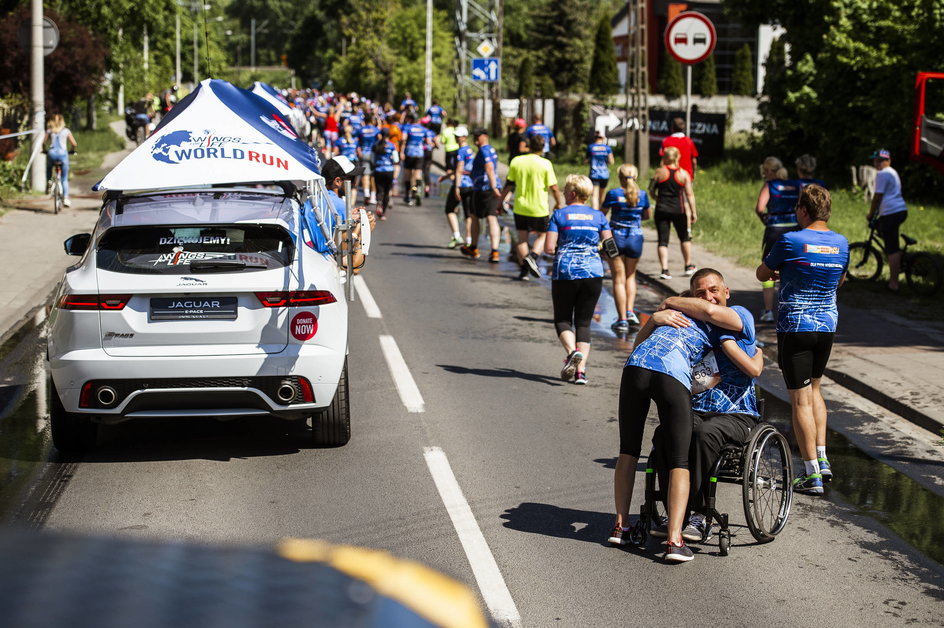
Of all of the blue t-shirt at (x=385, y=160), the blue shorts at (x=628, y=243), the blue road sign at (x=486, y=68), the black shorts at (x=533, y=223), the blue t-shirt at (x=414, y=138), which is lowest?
the blue shorts at (x=628, y=243)

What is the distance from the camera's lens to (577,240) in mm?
10352

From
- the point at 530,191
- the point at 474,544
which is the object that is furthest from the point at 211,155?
the point at 530,191

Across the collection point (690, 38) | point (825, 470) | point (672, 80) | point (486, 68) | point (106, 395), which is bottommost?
point (825, 470)

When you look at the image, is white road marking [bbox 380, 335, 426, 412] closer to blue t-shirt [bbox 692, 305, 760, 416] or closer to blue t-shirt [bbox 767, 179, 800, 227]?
blue t-shirt [bbox 692, 305, 760, 416]

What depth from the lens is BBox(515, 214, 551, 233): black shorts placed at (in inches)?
625

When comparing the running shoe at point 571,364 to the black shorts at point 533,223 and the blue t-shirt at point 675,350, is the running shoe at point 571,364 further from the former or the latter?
the black shorts at point 533,223

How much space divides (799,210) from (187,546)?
22.7ft

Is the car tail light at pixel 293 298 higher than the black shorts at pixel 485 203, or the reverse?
the black shorts at pixel 485 203

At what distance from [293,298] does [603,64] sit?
182 ft

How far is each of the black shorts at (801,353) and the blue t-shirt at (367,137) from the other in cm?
1689

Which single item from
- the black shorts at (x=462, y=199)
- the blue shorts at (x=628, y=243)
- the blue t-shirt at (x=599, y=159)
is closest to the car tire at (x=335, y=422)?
the blue shorts at (x=628, y=243)

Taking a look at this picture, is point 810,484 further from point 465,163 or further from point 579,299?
point 465,163

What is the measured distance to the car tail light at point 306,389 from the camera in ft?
25.3

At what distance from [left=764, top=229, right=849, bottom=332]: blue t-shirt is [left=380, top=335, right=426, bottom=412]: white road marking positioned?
2.95 meters
